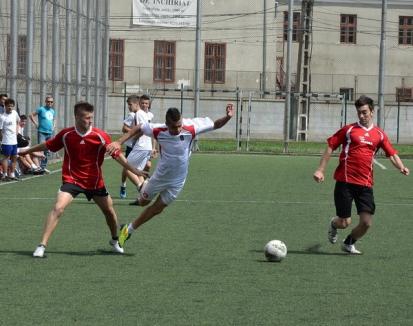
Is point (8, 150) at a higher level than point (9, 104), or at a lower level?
lower

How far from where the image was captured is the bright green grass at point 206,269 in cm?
872

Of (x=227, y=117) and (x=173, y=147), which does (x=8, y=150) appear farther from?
(x=227, y=117)

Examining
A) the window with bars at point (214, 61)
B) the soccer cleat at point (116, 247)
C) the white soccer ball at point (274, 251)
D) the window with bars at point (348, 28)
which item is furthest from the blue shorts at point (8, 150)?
the window with bars at point (348, 28)

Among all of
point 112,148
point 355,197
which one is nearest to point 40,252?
point 112,148

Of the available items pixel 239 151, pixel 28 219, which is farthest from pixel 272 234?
pixel 239 151

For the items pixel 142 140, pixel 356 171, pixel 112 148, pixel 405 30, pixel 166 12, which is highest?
pixel 166 12

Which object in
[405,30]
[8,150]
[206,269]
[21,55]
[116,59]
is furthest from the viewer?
[405,30]

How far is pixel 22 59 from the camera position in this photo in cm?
2877

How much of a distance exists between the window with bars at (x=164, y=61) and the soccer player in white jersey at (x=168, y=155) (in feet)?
165

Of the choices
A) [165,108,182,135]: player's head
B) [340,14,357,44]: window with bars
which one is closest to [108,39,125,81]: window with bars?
[340,14,357,44]: window with bars

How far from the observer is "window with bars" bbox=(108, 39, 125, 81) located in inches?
2458

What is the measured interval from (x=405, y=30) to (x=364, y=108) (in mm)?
59208

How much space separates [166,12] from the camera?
6112 centimetres

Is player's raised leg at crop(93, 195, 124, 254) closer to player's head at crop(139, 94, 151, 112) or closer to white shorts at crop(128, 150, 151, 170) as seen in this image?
white shorts at crop(128, 150, 151, 170)
